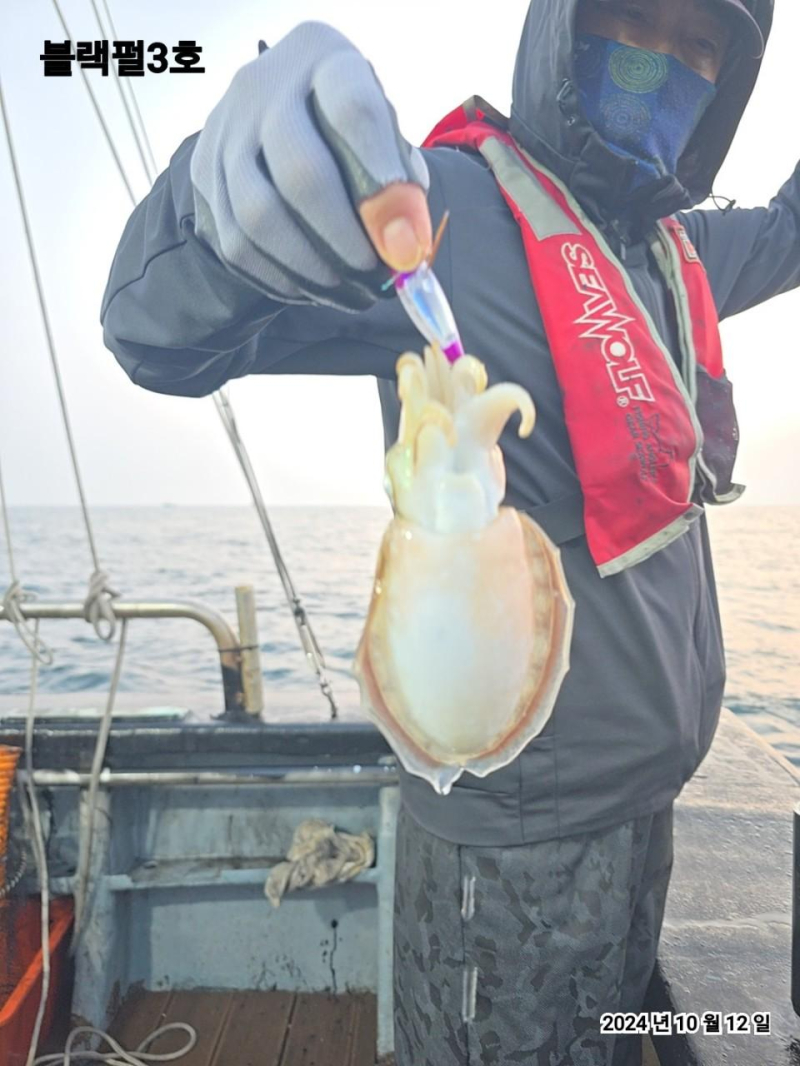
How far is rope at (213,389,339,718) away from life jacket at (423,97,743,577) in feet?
5.63

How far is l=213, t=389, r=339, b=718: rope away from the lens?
3.20 m

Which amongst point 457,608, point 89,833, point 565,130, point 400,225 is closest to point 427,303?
point 400,225

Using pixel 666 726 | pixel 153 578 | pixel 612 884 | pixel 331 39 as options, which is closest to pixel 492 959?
pixel 612 884

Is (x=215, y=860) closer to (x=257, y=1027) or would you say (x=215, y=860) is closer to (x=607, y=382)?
(x=257, y=1027)

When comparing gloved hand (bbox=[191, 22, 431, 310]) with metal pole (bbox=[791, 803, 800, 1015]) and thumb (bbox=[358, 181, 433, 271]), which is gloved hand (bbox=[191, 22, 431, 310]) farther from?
metal pole (bbox=[791, 803, 800, 1015])

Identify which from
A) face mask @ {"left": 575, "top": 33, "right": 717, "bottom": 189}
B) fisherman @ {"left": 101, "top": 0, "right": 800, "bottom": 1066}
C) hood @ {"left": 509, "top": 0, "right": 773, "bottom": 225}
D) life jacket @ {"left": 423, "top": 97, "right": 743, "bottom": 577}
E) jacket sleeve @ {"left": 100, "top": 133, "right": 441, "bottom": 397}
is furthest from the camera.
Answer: face mask @ {"left": 575, "top": 33, "right": 717, "bottom": 189}

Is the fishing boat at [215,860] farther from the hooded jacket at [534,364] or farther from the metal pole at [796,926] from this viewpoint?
the hooded jacket at [534,364]

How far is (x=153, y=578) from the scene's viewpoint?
21328 mm

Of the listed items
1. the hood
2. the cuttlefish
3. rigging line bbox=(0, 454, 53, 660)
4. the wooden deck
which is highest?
the hood

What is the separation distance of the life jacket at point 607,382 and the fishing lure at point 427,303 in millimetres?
722

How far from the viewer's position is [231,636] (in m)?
3.27

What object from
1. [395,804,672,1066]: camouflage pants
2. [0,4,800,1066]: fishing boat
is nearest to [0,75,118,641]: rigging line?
[0,4,800,1066]: fishing boat

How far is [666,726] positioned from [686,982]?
37.2 inches

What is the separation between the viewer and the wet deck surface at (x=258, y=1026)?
2.99 m
